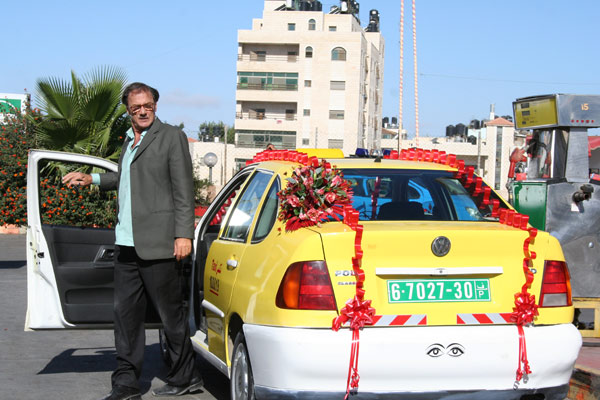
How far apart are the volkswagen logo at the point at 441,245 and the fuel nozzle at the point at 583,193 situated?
468 cm

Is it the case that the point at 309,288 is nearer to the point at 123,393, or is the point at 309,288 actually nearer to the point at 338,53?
the point at 123,393

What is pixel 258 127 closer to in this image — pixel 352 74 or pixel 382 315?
pixel 352 74

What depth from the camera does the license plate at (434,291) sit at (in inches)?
178

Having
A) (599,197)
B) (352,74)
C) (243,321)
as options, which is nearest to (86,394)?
(243,321)

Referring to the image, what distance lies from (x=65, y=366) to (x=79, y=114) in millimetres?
11813

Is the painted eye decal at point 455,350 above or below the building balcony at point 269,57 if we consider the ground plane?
below

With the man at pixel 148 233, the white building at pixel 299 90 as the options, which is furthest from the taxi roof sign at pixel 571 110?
the white building at pixel 299 90

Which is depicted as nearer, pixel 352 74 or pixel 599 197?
pixel 599 197

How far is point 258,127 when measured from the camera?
7844cm

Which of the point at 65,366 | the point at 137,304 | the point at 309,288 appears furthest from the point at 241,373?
the point at 65,366

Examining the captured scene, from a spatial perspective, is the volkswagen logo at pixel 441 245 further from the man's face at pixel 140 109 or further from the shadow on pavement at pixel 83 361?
the shadow on pavement at pixel 83 361

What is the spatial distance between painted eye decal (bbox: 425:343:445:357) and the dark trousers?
221 centimetres

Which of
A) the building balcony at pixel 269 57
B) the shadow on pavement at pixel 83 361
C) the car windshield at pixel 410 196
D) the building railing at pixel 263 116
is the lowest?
the shadow on pavement at pixel 83 361

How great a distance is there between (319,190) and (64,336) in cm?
499
